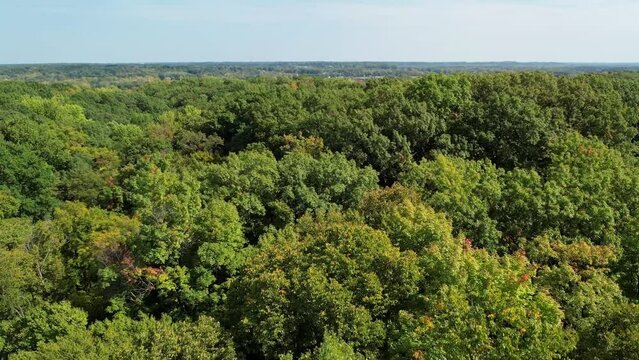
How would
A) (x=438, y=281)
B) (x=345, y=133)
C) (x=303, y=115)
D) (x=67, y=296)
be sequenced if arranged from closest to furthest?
(x=438, y=281)
(x=67, y=296)
(x=345, y=133)
(x=303, y=115)

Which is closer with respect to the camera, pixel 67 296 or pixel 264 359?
pixel 264 359

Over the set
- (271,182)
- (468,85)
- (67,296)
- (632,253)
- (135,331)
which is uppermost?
(468,85)

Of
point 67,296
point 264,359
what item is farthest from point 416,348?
point 67,296

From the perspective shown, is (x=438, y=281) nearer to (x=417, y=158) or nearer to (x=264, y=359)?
(x=264, y=359)

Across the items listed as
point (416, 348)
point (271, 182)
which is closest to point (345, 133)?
point (271, 182)

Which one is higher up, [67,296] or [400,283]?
[400,283]

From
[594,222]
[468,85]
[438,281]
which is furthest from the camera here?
[468,85]
